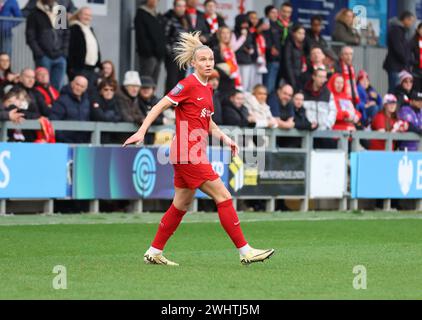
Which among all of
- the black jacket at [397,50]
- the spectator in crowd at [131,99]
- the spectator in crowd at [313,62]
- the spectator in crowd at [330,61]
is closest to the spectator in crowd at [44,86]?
the spectator in crowd at [131,99]

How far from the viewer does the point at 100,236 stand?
16.4m

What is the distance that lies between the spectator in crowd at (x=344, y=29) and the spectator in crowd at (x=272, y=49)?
3.07 meters

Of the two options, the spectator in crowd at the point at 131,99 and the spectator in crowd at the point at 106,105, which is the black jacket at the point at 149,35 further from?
the spectator in crowd at the point at 106,105

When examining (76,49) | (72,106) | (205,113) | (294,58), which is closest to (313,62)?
(294,58)

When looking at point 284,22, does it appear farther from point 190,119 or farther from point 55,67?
point 190,119

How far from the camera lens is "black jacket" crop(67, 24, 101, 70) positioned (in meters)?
21.6

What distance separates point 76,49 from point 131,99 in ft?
4.59

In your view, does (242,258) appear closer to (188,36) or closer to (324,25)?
(188,36)

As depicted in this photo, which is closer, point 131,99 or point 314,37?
point 131,99

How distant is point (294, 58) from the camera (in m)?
24.5

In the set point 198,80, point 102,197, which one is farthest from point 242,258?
point 102,197

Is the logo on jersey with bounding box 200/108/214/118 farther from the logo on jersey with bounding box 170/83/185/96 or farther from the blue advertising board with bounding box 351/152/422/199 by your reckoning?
the blue advertising board with bounding box 351/152/422/199

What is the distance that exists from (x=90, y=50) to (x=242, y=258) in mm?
10099

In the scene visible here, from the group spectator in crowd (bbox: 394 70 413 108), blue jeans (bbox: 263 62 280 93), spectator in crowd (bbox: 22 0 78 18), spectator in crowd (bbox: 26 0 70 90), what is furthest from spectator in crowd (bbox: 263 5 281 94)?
spectator in crowd (bbox: 26 0 70 90)
